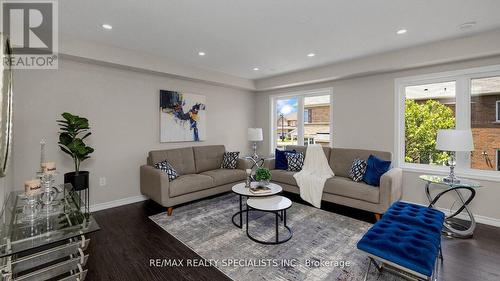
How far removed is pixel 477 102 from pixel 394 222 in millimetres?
2643

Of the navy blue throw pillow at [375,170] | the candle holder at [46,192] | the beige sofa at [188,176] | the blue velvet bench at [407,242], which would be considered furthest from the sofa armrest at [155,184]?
the navy blue throw pillow at [375,170]

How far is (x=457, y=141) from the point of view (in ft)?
9.04

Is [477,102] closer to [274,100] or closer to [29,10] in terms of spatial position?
[274,100]

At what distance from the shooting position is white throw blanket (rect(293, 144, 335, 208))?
3625mm

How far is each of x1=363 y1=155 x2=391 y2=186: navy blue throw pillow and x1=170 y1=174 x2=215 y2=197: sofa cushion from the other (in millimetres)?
2468

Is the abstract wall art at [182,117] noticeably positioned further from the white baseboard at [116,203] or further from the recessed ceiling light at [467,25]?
the recessed ceiling light at [467,25]

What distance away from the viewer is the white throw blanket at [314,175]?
3.62 m

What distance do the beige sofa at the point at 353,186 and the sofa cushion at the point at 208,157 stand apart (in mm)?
1218

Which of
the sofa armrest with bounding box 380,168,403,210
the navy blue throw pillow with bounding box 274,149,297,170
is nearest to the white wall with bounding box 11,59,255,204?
the navy blue throw pillow with bounding box 274,149,297,170

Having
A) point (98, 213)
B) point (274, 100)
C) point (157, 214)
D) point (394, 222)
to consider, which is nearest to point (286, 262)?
point (394, 222)

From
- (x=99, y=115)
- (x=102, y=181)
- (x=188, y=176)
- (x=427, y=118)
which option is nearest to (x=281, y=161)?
(x=188, y=176)

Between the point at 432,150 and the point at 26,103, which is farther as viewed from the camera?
the point at 432,150

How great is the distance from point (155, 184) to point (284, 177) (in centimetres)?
219

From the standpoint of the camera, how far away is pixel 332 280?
6.38ft
